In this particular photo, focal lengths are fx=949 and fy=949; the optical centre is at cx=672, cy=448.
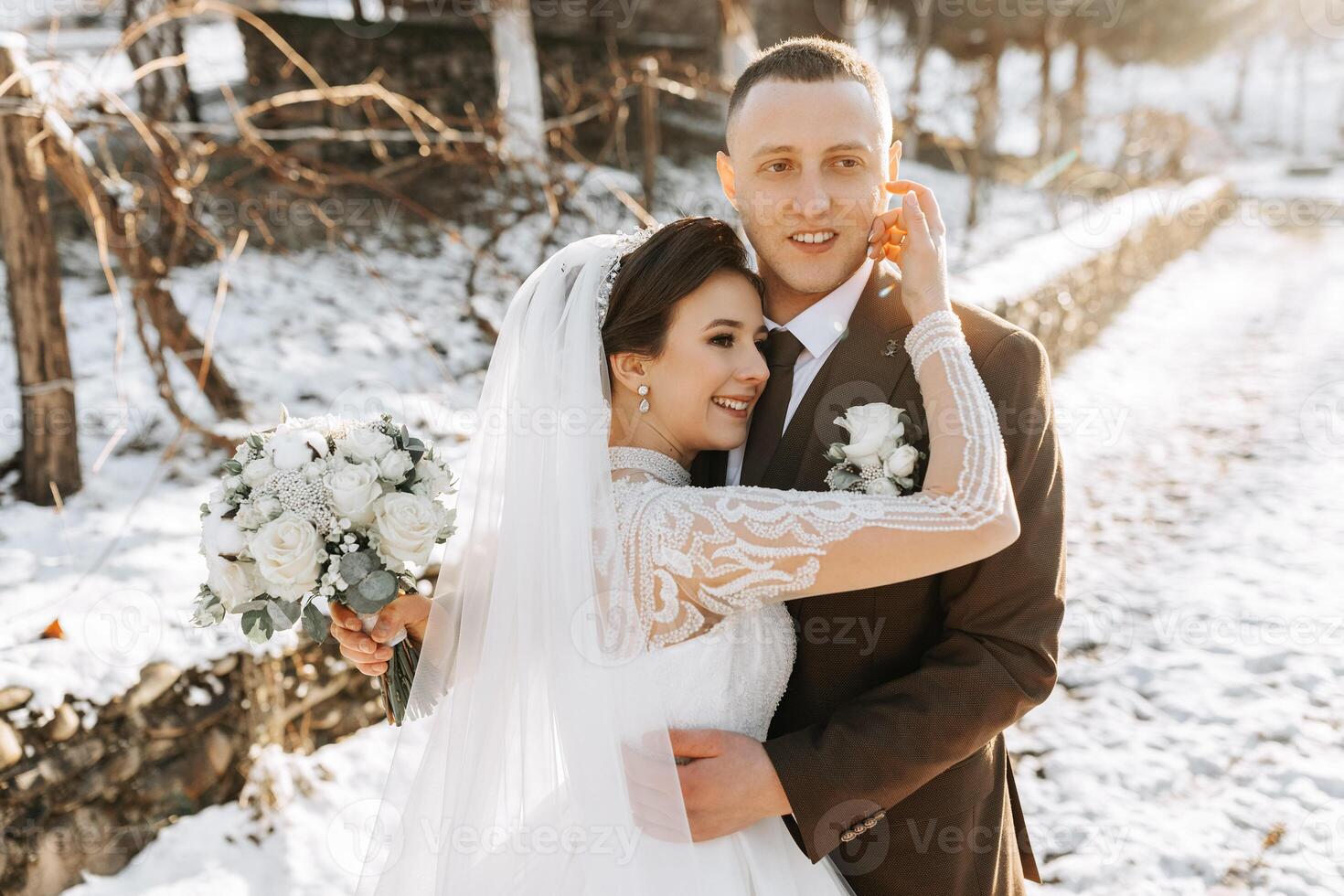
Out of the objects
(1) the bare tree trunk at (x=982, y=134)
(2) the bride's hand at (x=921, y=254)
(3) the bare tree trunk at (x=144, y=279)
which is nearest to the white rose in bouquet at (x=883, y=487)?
(2) the bride's hand at (x=921, y=254)

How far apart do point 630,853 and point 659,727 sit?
0.80 feet

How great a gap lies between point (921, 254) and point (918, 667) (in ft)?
2.93

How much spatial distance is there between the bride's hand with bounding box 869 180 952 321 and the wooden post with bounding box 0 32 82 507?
3.92 metres

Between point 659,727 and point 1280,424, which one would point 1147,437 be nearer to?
point 1280,424

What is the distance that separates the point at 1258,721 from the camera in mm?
4004

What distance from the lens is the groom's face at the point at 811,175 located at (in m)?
2.12

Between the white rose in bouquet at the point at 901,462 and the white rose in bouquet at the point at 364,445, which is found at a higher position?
the white rose in bouquet at the point at 364,445

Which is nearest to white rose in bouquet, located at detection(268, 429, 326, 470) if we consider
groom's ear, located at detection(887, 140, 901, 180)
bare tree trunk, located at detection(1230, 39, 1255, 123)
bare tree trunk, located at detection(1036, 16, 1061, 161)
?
groom's ear, located at detection(887, 140, 901, 180)

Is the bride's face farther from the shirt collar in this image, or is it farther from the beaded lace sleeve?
the beaded lace sleeve

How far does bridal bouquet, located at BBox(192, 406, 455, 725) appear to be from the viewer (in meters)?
1.88

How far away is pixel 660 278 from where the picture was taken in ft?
6.86

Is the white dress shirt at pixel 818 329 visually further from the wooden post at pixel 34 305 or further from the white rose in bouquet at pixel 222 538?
the wooden post at pixel 34 305

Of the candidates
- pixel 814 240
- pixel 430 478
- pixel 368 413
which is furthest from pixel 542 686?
pixel 368 413

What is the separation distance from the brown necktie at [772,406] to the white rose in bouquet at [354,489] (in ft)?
2.78
